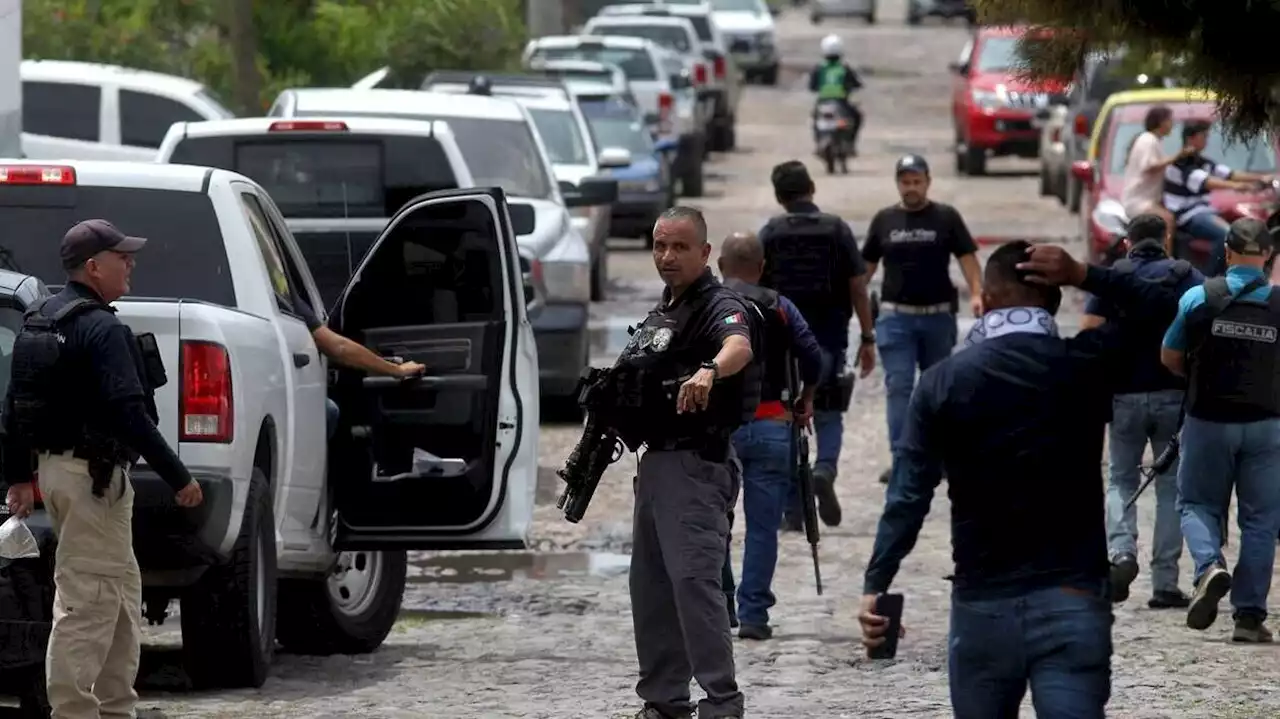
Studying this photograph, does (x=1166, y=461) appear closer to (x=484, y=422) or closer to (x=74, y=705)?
(x=484, y=422)

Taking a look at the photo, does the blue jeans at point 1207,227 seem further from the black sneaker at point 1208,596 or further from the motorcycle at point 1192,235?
the black sneaker at point 1208,596

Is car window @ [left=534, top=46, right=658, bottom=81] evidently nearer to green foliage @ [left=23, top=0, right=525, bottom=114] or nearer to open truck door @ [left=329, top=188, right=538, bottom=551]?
green foliage @ [left=23, top=0, right=525, bottom=114]

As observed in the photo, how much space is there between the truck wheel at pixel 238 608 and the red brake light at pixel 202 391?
0.96 ft

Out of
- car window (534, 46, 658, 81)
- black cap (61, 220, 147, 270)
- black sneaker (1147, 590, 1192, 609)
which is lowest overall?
black sneaker (1147, 590, 1192, 609)

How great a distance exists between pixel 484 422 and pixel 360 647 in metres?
1.06

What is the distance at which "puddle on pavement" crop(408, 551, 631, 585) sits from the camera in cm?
1213

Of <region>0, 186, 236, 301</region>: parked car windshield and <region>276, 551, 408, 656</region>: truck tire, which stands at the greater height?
<region>0, 186, 236, 301</region>: parked car windshield

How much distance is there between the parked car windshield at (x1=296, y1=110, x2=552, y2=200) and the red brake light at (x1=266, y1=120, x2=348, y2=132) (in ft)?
12.8

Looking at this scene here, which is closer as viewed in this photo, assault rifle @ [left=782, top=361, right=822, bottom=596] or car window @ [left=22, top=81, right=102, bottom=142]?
assault rifle @ [left=782, top=361, right=822, bottom=596]

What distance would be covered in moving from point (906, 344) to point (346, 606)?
14.7 ft

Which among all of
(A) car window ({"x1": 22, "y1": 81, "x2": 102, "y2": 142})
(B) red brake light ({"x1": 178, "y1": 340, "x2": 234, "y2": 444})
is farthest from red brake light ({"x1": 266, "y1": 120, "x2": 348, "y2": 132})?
(A) car window ({"x1": 22, "y1": 81, "x2": 102, "y2": 142})

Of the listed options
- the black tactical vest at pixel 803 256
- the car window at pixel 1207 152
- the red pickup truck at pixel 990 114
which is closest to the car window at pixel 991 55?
the red pickup truck at pixel 990 114

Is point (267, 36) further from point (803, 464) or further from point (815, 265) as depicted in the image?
point (803, 464)

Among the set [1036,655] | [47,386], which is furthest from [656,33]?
[1036,655]
